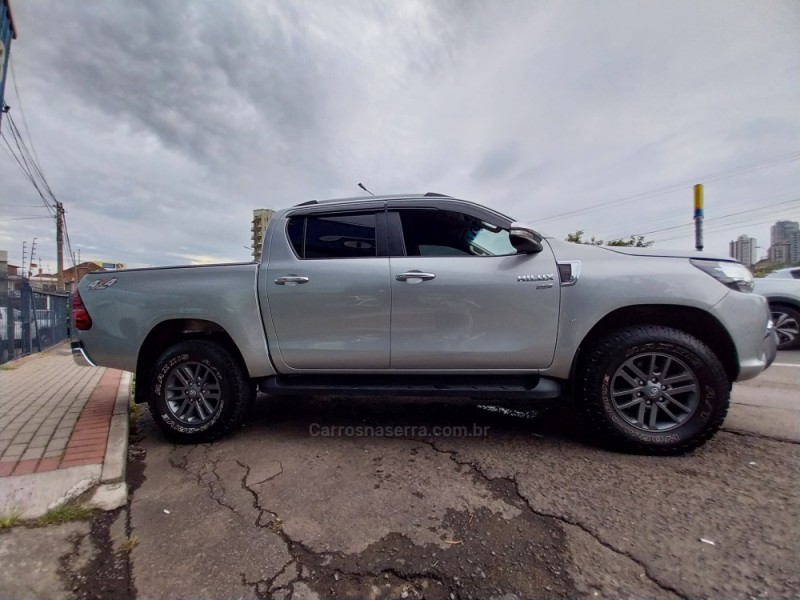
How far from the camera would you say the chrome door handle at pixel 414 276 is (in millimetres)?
2873

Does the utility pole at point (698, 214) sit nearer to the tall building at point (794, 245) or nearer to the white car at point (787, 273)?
the white car at point (787, 273)

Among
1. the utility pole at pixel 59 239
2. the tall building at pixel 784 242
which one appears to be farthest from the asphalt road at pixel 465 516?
the utility pole at pixel 59 239

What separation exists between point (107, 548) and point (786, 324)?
932 centimetres

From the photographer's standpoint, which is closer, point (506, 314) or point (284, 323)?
point (506, 314)

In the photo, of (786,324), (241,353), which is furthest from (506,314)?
(786,324)

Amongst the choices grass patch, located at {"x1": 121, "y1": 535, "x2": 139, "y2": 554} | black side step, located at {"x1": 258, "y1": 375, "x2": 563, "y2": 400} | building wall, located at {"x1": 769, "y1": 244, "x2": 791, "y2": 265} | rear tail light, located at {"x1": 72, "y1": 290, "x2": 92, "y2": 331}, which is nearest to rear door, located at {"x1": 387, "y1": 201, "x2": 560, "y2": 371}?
black side step, located at {"x1": 258, "y1": 375, "x2": 563, "y2": 400}

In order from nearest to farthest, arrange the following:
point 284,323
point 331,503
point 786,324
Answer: point 331,503, point 284,323, point 786,324

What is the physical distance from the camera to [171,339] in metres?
3.35

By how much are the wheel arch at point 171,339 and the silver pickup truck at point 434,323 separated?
13mm

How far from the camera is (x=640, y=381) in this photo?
106 inches

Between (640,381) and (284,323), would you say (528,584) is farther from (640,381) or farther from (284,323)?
(284,323)

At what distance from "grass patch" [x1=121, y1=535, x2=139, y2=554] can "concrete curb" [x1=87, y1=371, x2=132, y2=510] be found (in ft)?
1.33

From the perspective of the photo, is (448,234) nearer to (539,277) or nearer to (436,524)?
(539,277)

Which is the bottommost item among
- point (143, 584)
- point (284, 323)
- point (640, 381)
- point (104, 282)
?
point (143, 584)
